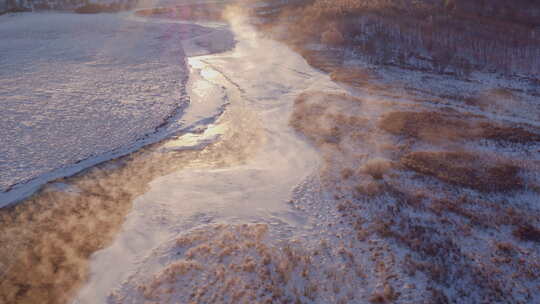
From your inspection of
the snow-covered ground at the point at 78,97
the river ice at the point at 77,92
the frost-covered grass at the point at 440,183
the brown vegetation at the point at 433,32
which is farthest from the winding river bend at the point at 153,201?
the brown vegetation at the point at 433,32

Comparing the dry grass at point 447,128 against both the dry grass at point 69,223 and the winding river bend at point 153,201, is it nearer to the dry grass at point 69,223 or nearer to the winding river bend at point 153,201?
the winding river bend at point 153,201

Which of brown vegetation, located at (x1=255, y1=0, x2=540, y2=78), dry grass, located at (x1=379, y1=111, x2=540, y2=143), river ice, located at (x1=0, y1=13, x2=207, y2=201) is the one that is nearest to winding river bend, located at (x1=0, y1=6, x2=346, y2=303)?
river ice, located at (x1=0, y1=13, x2=207, y2=201)

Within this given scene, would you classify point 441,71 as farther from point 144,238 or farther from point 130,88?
point 144,238

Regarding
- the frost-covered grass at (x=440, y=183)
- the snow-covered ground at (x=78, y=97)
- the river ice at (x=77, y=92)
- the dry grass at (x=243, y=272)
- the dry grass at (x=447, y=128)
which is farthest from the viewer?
the dry grass at (x=447, y=128)

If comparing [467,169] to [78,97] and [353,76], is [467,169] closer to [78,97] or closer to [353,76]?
[353,76]

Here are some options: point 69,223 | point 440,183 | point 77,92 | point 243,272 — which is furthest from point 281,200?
point 77,92

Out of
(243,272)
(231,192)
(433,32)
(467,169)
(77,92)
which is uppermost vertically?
(433,32)

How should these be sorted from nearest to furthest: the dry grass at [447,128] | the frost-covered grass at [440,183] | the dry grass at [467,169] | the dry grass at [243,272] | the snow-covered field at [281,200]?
the dry grass at [243,272] → the snow-covered field at [281,200] → the frost-covered grass at [440,183] → the dry grass at [467,169] → the dry grass at [447,128]

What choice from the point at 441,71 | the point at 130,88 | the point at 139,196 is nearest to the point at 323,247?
the point at 139,196

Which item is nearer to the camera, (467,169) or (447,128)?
(467,169)
